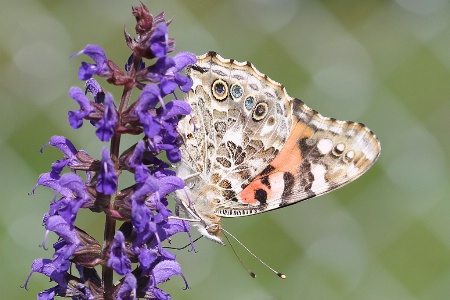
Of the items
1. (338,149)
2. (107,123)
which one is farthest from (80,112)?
(338,149)

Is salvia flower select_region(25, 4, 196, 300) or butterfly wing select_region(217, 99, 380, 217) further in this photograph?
butterfly wing select_region(217, 99, 380, 217)

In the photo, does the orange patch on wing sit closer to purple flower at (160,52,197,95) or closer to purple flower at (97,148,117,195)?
purple flower at (160,52,197,95)

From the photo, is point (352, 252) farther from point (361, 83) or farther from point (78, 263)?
point (78, 263)

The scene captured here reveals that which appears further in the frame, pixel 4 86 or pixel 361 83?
pixel 361 83

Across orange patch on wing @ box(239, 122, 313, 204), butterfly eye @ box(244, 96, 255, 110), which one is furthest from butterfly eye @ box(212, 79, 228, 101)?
orange patch on wing @ box(239, 122, 313, 204)

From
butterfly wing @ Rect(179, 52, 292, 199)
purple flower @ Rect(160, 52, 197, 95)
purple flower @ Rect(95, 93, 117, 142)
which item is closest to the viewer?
purple flower @ Rect(95, 93, 117, 142)

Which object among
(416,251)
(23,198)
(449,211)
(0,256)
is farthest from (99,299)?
(449,211)

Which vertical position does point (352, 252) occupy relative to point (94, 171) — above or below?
above

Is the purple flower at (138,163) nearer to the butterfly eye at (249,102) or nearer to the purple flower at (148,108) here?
the purple flower at (148,108)
